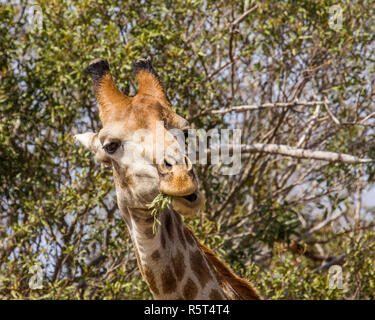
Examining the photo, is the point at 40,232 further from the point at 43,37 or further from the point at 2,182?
the point at 43,37

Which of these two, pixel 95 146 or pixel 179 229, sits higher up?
pixel 95 146

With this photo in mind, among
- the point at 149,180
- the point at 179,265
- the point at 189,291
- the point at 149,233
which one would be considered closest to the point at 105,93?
the point at 149,180

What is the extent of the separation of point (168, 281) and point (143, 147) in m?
0.92

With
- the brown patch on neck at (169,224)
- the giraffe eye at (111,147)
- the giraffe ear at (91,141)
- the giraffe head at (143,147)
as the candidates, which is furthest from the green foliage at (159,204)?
the giraffe ear at (91,141)

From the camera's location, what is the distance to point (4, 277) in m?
6.79

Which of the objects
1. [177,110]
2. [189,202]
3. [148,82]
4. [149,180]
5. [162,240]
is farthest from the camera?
[177,110]

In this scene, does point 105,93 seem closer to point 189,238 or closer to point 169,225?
point 169,225

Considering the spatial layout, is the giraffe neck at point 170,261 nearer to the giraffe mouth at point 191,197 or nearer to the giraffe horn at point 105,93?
the giraffe mouth at point 191,197

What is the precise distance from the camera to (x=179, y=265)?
4.22 m

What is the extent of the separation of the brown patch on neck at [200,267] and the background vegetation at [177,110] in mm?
2554

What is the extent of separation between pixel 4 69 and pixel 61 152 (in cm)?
125

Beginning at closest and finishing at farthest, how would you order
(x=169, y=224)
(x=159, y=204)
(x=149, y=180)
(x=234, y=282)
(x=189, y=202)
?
(x=189, y=202) < (x=159, y=204) < (x=149, y=180) < (x=169, y=224) < (x=234, y=282)

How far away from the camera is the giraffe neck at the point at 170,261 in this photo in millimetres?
4094
